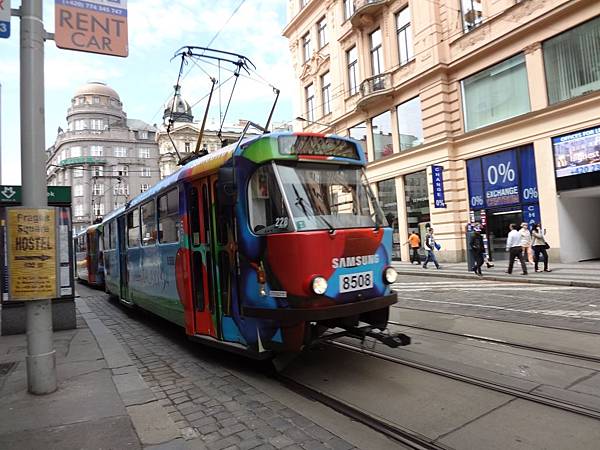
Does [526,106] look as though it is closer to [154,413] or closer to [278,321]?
[278,321]

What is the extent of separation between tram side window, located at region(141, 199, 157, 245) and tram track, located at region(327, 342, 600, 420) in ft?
14.2

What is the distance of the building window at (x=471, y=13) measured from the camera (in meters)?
18.6

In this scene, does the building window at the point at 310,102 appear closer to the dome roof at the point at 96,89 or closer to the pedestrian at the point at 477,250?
the pedestrian at the point at 477,250

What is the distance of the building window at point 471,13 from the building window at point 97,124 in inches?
2913

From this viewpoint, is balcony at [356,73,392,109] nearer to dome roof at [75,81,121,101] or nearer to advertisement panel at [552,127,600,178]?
advertisement panel at [552,127,600,178]

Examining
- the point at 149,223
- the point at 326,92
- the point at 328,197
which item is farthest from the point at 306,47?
the point at 328,197

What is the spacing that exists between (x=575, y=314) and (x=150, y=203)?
26.3 feet

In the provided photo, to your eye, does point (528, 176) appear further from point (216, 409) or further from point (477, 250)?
point (216, 409)

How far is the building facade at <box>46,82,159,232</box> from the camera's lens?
248 ft

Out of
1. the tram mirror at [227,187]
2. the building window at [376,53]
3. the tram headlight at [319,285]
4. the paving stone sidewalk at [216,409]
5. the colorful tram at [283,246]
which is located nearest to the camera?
the paving stone sidewalk at [216,409]

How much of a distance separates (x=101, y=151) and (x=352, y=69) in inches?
2536

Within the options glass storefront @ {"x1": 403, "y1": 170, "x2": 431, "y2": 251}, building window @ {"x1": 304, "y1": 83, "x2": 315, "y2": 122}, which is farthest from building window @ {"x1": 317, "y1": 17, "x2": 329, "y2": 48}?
glass storefront @ {"x1": 403, "y1": 170, "x2": 431, "y2": 251}

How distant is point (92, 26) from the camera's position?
17.1ft

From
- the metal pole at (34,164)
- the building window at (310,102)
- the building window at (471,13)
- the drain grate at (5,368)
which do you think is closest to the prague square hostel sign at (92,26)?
the metal pole at (34,164)
